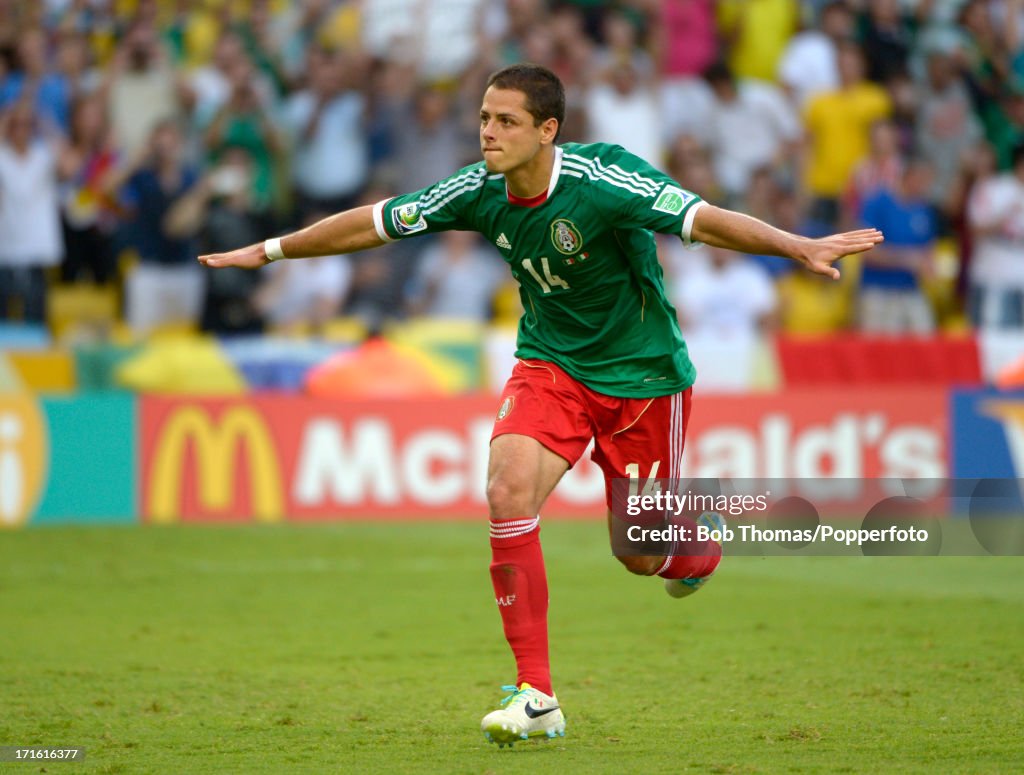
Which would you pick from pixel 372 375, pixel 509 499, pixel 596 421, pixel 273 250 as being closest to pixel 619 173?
pixel 596 421

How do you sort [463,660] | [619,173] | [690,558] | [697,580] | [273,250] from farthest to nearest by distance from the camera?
[463,660]
[697,580]
[690,558]
[273,250]
[619,173]

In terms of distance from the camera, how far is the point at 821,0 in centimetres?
1892

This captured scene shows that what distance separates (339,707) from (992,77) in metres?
14.2

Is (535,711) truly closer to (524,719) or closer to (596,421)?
(524,719)

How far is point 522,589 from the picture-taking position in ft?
20.3

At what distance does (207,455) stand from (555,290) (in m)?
7.39

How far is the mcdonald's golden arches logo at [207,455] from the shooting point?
1336cm

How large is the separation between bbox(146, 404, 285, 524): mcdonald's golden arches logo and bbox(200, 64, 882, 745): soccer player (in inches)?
270

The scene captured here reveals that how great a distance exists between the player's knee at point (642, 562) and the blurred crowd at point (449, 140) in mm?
8998

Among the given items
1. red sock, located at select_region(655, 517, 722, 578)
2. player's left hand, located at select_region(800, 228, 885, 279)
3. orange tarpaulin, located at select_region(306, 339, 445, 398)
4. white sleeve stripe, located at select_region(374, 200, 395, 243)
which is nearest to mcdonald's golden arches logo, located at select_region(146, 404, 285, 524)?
orange tarpaulin, located at select_region(306, 339, 445, 398)

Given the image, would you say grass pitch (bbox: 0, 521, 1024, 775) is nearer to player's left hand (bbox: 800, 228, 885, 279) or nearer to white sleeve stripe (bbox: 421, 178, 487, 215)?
player's left hand (bbox: 800, 228, 885, 279)

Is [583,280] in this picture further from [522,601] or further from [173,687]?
[173,687]

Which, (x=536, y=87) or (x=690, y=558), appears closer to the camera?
(x=536, y=87)

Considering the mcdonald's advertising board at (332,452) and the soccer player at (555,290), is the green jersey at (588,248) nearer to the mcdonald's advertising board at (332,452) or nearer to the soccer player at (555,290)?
the soccer player at (555,290)
